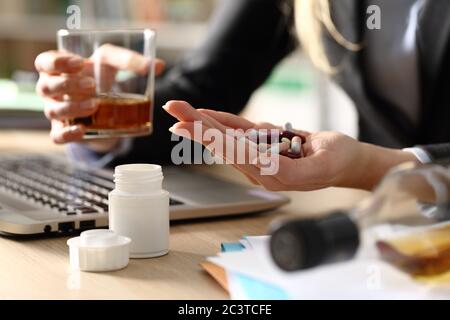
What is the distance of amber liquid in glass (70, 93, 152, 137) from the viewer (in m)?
1.07

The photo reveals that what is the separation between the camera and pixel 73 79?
105 centimetres

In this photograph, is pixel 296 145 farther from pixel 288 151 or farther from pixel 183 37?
pixel 183 37

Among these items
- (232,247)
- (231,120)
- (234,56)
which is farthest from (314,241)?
(234,56)

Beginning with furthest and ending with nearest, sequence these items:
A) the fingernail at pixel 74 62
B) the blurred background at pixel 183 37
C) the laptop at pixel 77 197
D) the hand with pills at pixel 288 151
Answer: the blurred background at pixel 183 37 < the fingernail at pixel 74 62 < the laptop at pixel 77 197 < the hand with pills at pixel 288 151

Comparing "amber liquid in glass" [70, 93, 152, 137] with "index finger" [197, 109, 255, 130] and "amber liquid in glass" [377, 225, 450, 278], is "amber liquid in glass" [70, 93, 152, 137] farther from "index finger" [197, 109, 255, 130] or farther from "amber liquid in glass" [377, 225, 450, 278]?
"amber liquid in glass" [377, 225, 450, 278]

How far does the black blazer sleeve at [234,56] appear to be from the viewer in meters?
1.55

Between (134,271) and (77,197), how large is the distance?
27 centimetres

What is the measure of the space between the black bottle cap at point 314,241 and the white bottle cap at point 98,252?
0.22 metres

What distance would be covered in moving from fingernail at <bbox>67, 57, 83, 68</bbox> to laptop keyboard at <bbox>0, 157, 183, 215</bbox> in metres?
0.16

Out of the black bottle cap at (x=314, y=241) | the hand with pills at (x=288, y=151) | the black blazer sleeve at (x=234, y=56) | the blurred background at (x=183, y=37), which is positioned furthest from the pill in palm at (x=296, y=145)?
the blurred background at (x=183, y=37)

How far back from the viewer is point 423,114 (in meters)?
1.43

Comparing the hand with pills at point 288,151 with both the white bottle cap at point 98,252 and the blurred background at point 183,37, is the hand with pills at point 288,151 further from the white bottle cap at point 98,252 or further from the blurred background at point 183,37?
the blurred background at point 183,37

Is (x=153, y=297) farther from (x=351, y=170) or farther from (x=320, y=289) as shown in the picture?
(x=351, y=170)

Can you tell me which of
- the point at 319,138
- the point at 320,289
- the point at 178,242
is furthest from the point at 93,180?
the point at 320,289
